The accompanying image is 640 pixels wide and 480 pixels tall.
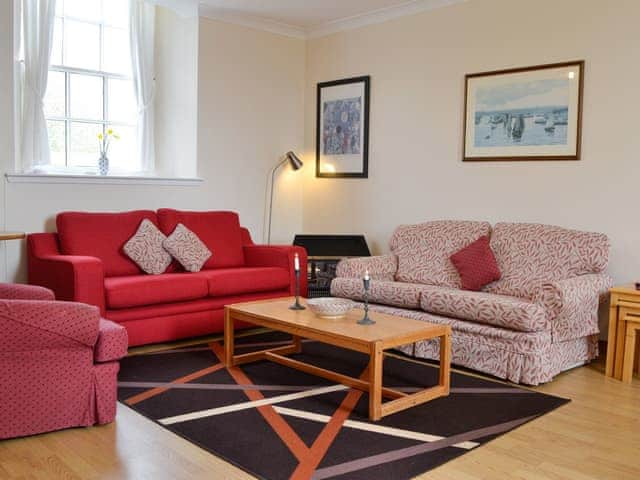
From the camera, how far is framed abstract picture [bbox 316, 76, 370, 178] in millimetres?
5934

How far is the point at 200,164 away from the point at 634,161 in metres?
3.41

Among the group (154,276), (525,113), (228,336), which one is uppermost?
(525,113)

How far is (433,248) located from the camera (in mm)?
4949

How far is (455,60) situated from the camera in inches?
205

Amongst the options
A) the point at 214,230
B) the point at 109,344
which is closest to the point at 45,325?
the point at 109,344

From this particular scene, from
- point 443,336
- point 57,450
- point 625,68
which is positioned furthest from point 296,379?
point 625,68

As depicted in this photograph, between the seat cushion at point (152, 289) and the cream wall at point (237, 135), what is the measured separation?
0.90m

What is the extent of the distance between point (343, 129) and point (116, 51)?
6.81 feet

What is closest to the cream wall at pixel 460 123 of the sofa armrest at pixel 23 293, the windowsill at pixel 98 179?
the windowsill at pixel 98 179

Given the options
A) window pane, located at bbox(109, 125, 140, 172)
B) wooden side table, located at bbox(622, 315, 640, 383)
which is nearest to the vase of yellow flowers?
window pane, located at bbox(109, 125, 140, 172)

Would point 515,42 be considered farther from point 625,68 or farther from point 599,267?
point 599,267

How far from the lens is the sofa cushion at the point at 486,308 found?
12.2 ft

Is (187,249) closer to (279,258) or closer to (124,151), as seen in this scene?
(279,258)

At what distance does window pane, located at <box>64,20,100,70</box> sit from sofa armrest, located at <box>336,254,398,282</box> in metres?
2.72
